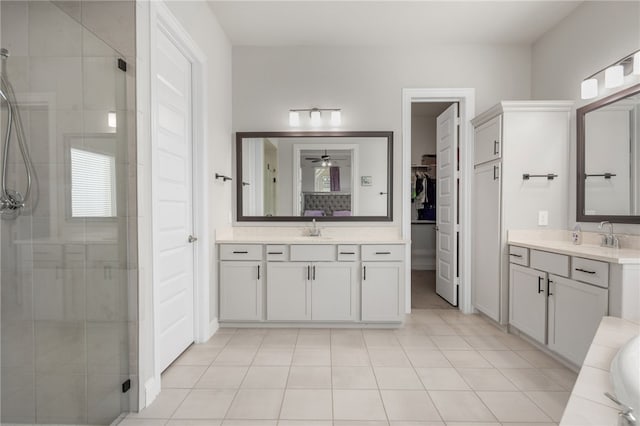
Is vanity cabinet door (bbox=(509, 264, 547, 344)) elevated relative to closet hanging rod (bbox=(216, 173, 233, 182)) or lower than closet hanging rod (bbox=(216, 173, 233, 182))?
lower

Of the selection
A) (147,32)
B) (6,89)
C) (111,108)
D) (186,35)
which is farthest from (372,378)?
(186,35)

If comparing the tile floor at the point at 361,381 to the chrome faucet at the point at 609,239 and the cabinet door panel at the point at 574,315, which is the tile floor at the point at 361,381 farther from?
the chrome faucet at the point at 609,239

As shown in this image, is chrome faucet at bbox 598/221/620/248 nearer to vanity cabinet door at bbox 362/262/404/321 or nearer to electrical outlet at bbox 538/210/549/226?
electrical outlet at bbox 538/210/549/226

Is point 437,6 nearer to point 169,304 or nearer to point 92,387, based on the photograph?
point 169,304

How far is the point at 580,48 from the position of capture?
2.88m

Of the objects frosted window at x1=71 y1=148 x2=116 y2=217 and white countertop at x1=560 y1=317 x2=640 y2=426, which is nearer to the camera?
white countertop at x1=560 y1=317 x2=640 y2=426

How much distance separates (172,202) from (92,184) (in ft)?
2.53

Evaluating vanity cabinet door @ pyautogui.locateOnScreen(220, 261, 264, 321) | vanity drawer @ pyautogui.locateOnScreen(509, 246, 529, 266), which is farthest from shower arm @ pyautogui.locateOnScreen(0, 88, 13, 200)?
vanity drawer @ pyautogui.locateOnScreen(509, 246, 529, 266)

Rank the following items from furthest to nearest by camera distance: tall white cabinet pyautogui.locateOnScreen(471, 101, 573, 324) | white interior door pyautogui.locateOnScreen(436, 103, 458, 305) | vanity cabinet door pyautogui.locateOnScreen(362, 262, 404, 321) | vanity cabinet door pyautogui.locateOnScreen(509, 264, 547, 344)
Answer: white interior door pyautogui.locateOnScreen(436, 103, 458, 305) → vanity cabinet door pyautogui.locateOnScreen(362, 262, 404, 321) → tall white cabinet pyautogui.locateOnScreen(471, 101, 573, 324) → vanity cabinet door pyautogui.locateOnScreen(509, 264, 547, 344)

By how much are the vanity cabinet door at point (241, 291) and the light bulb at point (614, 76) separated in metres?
3.15

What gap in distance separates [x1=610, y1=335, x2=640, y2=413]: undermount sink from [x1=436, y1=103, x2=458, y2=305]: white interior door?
8.74 feet

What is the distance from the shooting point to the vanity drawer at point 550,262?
2.33 metres

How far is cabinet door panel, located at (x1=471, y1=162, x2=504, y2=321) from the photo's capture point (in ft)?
Result: 10.2

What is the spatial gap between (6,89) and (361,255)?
2621 millimetres
